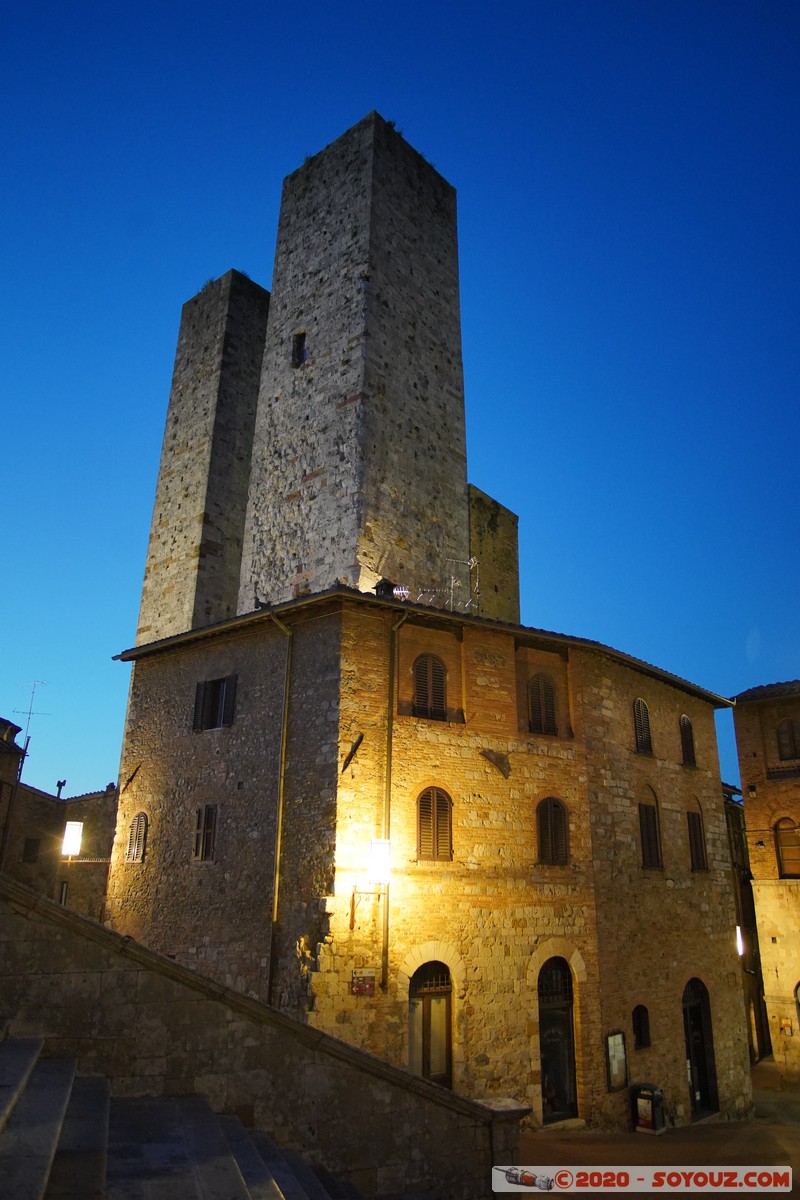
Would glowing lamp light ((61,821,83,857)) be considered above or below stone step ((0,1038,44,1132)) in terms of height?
above

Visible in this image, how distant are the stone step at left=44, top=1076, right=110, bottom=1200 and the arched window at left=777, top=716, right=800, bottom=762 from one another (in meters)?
21.8

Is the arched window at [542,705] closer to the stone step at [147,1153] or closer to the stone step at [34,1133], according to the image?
the stone step at [147,1153]

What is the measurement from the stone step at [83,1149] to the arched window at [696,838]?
563 inches

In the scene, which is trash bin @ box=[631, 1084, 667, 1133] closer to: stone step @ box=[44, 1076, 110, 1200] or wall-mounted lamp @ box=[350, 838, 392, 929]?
wall-mounted lamp @ box=[350, 838, 392, 929]

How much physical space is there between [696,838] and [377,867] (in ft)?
30.1

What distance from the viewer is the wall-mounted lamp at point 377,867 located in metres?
12.1

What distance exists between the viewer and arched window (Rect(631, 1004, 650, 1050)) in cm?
1467

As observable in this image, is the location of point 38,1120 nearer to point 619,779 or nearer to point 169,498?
point 619,779

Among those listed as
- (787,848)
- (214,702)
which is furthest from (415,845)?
(787,848)

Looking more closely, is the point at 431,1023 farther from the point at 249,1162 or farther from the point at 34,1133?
the point at 34,1133

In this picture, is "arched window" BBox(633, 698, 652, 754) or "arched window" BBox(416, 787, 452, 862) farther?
"arched window" BBox(633, 698, 652, 754)

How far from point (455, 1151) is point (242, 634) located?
29.9 feet

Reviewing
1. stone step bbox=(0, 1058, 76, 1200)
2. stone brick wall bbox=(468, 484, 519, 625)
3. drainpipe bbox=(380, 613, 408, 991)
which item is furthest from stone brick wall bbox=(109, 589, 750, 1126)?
stone brick wall bbox=(468, 484, 519, 625)

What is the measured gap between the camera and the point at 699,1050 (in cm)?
1645
